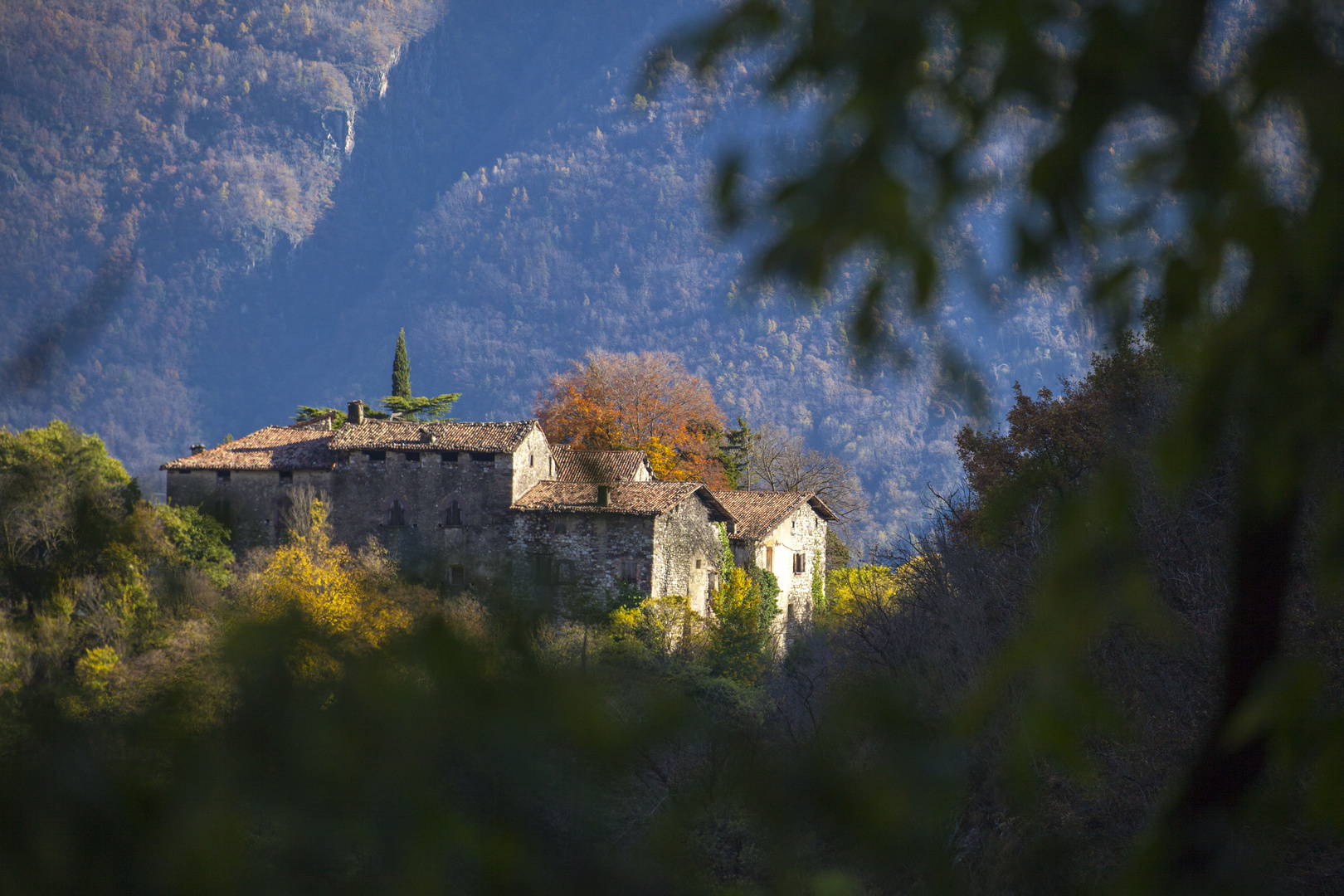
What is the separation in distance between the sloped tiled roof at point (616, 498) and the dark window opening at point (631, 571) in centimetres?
188

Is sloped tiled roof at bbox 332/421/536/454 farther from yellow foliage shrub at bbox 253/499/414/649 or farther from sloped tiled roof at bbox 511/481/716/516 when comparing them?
yellow foliage shrub at bbox 253/499/414/649

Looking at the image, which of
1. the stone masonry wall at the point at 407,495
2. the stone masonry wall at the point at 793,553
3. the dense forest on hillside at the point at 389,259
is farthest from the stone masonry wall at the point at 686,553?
the dense forest on hillside at the point at 389,259

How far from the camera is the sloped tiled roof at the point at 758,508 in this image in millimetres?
30797

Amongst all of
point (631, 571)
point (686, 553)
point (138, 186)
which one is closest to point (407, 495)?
point (631, 571)

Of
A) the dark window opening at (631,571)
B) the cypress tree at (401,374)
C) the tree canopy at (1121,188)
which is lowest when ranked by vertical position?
the dark window opening at (631,571)

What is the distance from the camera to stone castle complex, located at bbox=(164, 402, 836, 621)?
89.4ft

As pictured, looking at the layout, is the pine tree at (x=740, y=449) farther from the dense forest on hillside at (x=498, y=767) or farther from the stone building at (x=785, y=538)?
the dense forest on hillside at (x=498, y=767)

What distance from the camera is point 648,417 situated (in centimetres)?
4191

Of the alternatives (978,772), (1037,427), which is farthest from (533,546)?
(978,772)

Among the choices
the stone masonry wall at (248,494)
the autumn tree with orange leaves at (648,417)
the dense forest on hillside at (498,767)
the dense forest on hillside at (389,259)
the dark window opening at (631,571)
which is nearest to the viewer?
the dense forest on hillside at (498,767)

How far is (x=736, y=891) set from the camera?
155 cm

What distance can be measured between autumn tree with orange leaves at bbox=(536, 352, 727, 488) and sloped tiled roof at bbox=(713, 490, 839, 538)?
6549mm

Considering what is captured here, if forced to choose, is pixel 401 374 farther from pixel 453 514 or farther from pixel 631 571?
pixel 631 571

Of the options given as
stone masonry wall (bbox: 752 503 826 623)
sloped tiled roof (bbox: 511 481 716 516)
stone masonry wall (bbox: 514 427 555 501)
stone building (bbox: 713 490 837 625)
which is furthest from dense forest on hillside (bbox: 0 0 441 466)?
stone masonry wall (bbox: 752 503 826 623)
